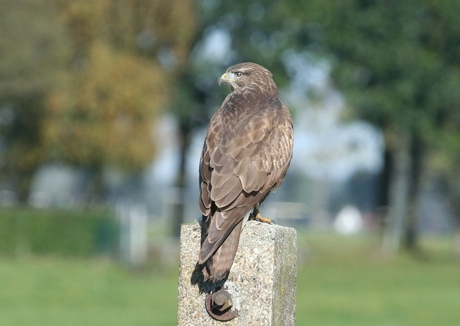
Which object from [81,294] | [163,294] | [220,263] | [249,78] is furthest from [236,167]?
[163,294]

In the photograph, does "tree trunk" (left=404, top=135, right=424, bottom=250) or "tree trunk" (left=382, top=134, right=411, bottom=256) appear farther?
"tree trunk" (left=404, top=135, right=424, bottom=250)

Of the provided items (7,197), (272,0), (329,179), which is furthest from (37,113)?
(329,179)

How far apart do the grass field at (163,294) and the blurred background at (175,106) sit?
0.80 feet

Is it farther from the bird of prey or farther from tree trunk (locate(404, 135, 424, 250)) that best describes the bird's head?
tree trunk (locate(404, 135, 424, 250))

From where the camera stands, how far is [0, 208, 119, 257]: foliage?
32219mm

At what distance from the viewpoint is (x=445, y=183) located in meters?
59.0

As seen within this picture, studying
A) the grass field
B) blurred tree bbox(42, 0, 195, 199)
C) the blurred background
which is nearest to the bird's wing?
the grass field

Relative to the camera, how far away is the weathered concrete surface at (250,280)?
4590 mm

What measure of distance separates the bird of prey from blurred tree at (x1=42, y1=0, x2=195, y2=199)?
31.6m

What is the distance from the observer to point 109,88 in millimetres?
37531

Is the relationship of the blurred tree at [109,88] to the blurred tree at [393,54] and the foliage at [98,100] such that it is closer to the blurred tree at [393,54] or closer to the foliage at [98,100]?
the foliage at [98,100]

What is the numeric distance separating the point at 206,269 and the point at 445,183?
5601 centimetres

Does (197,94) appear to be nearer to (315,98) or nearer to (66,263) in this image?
(315,98)

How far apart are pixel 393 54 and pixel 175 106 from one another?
982cm
